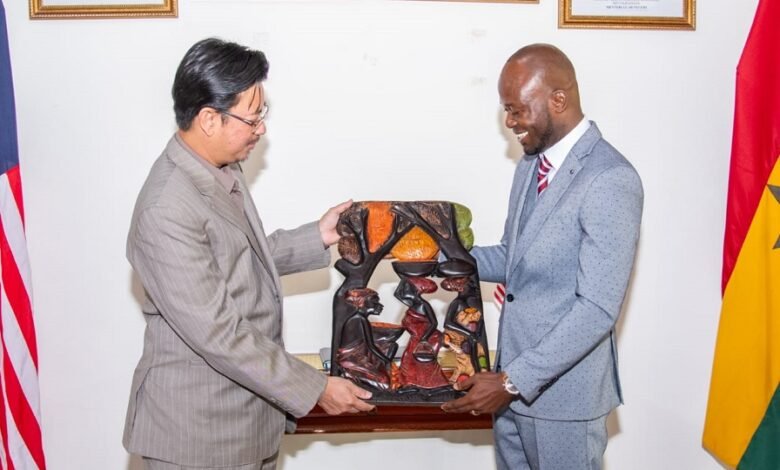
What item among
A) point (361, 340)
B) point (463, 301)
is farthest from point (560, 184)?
point (361, 340)

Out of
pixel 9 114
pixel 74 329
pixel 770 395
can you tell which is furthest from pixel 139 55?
pixel 770 395

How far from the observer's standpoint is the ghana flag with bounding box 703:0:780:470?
2850mm

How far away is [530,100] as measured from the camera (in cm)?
219

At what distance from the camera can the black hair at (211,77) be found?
2.03 meters

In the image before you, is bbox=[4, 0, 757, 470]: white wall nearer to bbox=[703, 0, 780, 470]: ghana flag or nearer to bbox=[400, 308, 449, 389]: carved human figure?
bbox=[703, 0, 780, 470]: ghana flag

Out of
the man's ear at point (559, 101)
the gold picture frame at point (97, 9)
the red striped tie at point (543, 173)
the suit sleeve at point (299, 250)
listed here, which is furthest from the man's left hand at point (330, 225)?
the gold picture frame at point (97, 9)

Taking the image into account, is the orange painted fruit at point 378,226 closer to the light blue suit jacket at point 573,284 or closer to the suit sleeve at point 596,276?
the light blue suit jacket at point 573,284

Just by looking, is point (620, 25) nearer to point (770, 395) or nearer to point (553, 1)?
point (553, 1)

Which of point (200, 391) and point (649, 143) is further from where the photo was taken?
point (649, 143)

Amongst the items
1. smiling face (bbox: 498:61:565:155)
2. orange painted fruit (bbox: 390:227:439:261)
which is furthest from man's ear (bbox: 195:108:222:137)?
smiling face (bbox: 498:61:565:155)

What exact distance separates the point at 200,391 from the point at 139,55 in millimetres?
1396

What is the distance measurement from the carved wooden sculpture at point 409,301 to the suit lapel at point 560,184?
9.7 inches

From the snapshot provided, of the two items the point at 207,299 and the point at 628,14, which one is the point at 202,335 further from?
the point at 628,14

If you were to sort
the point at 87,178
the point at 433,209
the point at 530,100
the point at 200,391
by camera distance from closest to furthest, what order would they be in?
the point at 200,391 → the point at 530,100 → the point at 433,209 → the point at 87,178
